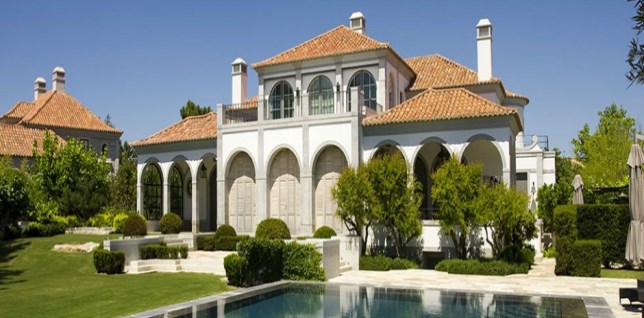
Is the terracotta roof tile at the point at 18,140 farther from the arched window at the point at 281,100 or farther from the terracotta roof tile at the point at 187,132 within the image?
the arched window at the point at 281,100

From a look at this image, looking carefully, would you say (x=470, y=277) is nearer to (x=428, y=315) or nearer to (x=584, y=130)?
(x=428, y=315)

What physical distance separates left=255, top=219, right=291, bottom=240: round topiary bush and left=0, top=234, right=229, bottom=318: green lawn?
204 inches

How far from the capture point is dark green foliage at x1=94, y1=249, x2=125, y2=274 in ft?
80.3

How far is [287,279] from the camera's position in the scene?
21.3 m

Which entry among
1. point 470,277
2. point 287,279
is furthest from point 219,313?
point 470,277

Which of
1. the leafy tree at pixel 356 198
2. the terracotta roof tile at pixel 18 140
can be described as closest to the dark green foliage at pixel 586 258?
the leafy tree at pixel 356 198

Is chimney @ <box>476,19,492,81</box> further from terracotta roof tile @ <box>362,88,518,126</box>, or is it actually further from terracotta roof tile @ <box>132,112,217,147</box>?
terracotta roof tile @ <box>132,112,217,147</box>

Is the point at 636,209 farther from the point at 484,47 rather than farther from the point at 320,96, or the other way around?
the point at 484,47

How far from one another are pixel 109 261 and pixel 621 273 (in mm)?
19813

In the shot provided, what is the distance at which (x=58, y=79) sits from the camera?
60.3m

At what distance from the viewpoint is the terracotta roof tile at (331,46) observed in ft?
109

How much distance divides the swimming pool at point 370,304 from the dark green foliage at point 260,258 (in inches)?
66.1

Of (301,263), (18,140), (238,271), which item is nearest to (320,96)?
(301,263)

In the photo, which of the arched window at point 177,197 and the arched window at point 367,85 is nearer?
the arched window at point 367,85
